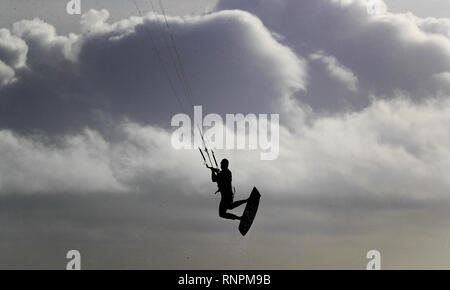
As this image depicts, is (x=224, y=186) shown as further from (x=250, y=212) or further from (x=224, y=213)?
(x=250, y=212)

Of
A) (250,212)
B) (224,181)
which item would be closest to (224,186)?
(224,181)

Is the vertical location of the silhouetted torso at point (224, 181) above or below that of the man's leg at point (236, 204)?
above

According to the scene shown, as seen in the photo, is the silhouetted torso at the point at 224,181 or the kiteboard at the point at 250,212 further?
the kiteboard at the point at 250,212

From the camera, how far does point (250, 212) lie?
2667 centimetres

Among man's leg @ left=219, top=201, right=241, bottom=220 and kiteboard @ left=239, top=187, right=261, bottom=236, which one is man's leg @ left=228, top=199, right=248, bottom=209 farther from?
kiteboard @ left=239, top=187, right=261, bottom=236

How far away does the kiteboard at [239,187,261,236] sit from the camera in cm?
2652

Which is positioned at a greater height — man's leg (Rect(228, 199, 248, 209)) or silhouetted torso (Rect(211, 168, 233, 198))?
silhouetted torso (Rect(211, 168, 233, 198))

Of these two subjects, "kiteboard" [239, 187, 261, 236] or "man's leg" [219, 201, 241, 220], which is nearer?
"man's leg" [219, 201, 241, 220]

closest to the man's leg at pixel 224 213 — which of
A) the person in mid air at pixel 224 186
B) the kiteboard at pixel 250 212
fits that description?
the person in mid air at pixel 224 186

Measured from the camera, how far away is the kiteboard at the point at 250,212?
2652 cm

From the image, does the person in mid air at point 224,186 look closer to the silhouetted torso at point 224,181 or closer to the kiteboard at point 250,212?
the silhouetted torso at point 224,181

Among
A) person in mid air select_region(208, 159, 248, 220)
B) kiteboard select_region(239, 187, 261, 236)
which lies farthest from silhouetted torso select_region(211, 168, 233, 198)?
kiteboard select_region(239, 187, 261, 236)
